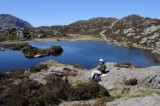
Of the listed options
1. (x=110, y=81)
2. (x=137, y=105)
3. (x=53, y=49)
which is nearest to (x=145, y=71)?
(x=110, y=81)

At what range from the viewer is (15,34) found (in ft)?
584

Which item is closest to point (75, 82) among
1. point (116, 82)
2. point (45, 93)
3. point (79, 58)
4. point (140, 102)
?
point (116, 82)

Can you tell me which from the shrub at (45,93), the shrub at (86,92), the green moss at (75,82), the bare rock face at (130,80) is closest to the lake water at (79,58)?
the bare rock face at (130,80)

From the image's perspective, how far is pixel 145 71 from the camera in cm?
2986

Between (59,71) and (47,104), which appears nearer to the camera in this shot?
(47,104)

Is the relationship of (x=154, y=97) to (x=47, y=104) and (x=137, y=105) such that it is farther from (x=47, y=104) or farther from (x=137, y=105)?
(x=47, y=104)

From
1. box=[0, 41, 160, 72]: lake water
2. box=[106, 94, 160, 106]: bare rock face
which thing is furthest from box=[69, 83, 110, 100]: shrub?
box=[0, 41, 160, 72]: lake water

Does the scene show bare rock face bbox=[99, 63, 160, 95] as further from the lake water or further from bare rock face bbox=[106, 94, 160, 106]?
the lake water

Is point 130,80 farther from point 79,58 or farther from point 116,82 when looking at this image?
point 79,58

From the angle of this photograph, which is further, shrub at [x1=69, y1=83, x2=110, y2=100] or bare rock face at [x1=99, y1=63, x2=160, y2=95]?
bare rock face at [x1=99, y1=63, x2=160, y2=95]

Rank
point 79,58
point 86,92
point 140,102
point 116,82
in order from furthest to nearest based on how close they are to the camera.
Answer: point 79,58
point 116,82
point 86,92
point 140,102

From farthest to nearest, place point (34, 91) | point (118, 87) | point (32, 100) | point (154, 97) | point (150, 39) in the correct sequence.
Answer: point (150, 39) < point (118, 87) < point (34, 91) < point (32, 100) < point (154, 97)

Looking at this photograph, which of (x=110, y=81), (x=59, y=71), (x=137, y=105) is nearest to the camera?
(x=137, y=105)

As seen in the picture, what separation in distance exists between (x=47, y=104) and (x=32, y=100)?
1.12 meters
